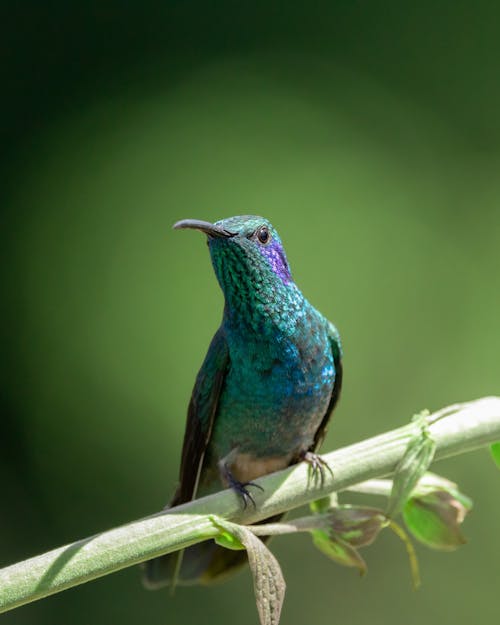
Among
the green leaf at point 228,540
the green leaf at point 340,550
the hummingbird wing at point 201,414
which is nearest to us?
the green leaf at point 228,540

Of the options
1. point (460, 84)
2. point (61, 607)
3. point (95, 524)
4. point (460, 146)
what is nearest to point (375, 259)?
point (460, 146)

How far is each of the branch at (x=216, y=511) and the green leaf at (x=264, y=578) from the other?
6cm

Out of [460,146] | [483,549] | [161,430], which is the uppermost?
[460,146]

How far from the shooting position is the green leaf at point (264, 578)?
58.7 inches

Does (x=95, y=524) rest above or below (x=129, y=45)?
below

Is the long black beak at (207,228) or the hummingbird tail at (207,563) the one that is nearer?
the long black beak at (207,228)

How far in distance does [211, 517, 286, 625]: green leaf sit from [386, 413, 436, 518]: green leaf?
0.93 feet

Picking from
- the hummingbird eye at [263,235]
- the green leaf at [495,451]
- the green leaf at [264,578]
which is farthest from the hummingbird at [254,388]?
the green leaf at [264,578]

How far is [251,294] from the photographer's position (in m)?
2.26

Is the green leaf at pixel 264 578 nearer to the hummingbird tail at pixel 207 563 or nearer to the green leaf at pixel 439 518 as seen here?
the green leaf at pixel 439 518

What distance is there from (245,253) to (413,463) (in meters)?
0.68

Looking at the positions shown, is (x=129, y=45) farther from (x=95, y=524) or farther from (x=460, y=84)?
(x=95, y=524)

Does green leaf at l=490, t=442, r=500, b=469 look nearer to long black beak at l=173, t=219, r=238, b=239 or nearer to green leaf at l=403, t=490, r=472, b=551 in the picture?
green leaf at l=403, t=490, r=472, b=551

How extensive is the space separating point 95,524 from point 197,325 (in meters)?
1.10
